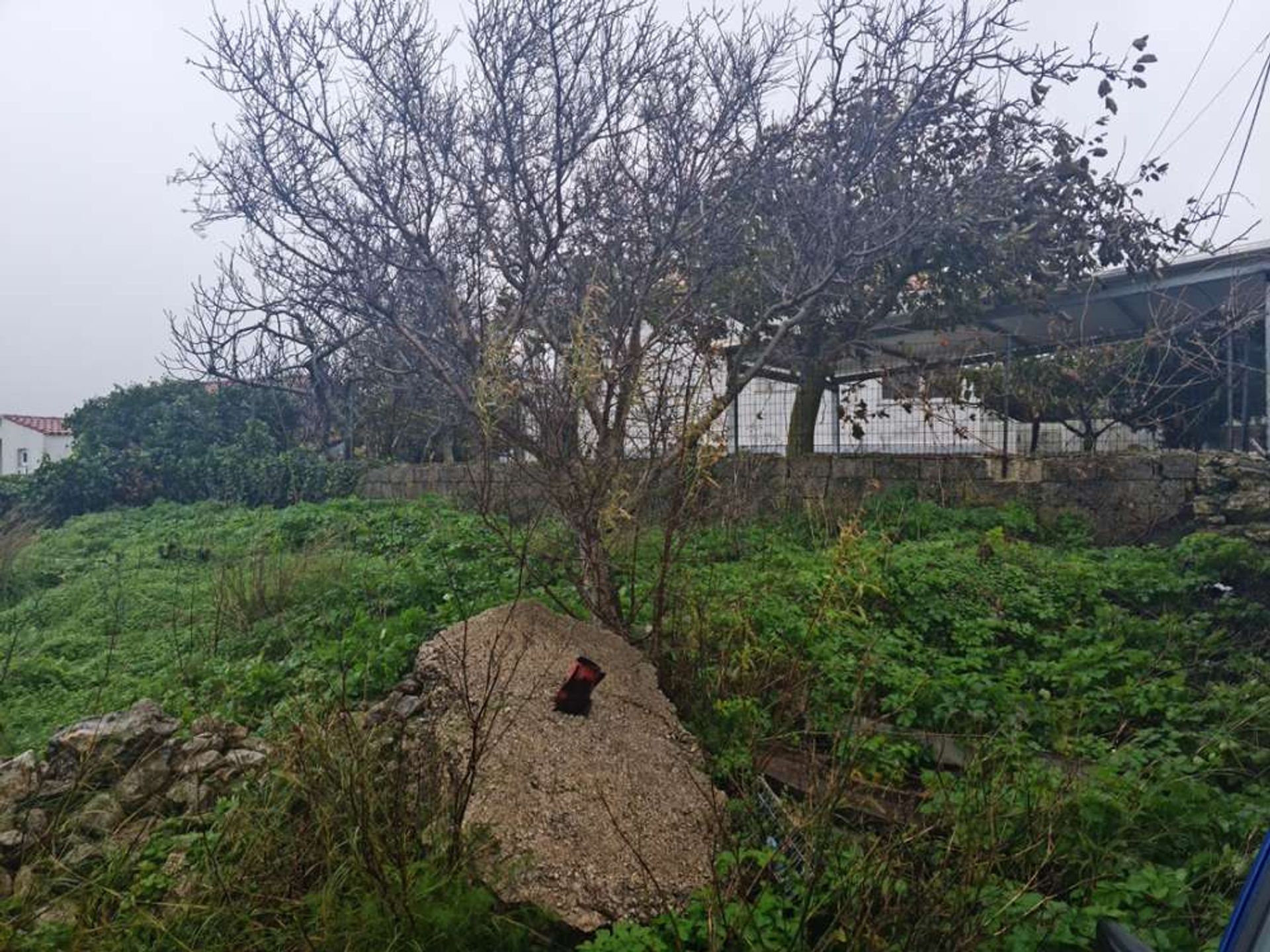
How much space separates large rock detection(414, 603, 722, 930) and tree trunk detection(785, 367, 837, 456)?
6343 millimetres

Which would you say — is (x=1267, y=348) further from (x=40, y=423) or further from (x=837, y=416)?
(x=40, y=423)

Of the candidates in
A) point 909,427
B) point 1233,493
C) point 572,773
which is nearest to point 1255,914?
point 572,773

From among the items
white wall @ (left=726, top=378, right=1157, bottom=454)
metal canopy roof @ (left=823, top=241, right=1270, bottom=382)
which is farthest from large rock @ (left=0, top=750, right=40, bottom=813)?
metal canopy roof @ (left=823, top=241, right=1270, bottom=382)

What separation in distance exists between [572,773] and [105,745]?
186cm

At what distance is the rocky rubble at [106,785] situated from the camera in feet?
11.2

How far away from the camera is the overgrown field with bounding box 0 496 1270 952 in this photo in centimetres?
280

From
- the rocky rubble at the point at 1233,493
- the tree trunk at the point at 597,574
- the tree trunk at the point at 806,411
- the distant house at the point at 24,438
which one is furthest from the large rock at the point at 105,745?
the distant house at the point at 24,438

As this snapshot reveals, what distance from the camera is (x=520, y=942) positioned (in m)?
2.98

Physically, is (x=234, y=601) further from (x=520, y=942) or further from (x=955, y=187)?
(x=955, y=187)

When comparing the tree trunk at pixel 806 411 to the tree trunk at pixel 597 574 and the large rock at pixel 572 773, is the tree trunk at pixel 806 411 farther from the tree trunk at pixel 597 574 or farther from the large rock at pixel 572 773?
the large rock at pixel 572 773

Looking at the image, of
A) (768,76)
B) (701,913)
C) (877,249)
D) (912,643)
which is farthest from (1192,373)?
(701,913)

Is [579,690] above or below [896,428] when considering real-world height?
below

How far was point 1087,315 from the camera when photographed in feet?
37.0

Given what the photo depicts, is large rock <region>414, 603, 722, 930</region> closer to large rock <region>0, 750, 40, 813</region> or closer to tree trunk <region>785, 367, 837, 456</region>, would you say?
large rock <region>0, 750, 40, 813</region>
